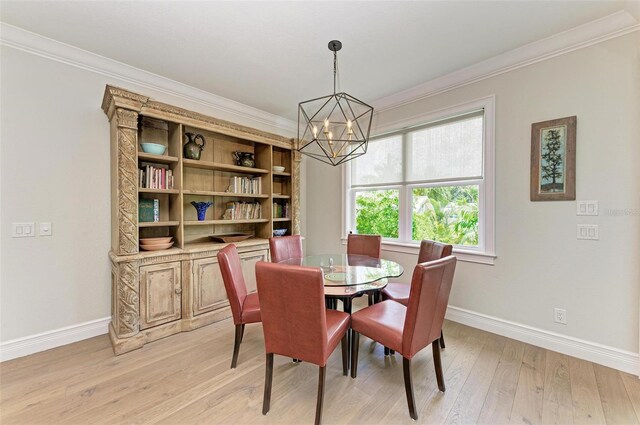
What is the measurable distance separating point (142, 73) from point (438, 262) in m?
3.38

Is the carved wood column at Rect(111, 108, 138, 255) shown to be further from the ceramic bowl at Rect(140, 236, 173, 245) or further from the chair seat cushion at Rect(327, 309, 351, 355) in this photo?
the chair seat cushion at Rect(327, 309, 351, 355)

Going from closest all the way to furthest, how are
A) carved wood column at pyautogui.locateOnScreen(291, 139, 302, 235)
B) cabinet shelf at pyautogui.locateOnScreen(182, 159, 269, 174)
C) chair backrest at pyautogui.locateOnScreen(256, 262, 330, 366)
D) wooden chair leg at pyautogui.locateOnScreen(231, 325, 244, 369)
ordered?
1. chair backrest at pyautogui.locateOnScreen(256, 262, 330, 366)
2. wooden chair leg at pyautogui.locateOnScreen(231, 325, 244, 369)
3. cabinet shelf at pyautogui.locateOnScreen(182, 159, 269, 174)
4. carved wood column at pyautogui.locateOnScreen(291, 139, 302, 235)

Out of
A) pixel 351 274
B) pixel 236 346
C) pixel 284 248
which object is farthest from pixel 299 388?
pixel 284 248

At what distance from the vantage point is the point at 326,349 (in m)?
1.57

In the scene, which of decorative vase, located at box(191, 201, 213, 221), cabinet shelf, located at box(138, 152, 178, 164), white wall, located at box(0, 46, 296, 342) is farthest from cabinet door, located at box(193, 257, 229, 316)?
cabinet shelf, located at box(138, 152, 178, 164)

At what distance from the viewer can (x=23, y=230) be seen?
7.50 feet

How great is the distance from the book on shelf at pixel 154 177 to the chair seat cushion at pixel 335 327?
2193mm

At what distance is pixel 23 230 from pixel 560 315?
15.4ft

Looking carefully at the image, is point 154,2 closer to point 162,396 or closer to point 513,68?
A: point 162,396

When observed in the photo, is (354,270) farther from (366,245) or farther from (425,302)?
(366,245)

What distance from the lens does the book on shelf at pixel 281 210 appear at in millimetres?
4076

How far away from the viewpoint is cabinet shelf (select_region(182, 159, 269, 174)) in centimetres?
296

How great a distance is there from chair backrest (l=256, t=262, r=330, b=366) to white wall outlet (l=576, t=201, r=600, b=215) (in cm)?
234

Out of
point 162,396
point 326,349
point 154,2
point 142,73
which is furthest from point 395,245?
point 142,73
